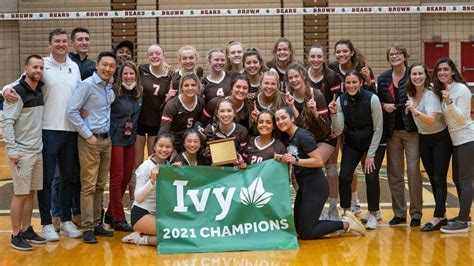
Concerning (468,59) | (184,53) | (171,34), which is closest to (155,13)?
(171,34)

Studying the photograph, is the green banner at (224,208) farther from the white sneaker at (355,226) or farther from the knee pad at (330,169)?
the knee pad at (330,169)

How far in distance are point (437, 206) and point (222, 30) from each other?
1044cm

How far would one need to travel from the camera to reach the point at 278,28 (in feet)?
52.8

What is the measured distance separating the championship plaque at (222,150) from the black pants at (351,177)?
4.03 ft

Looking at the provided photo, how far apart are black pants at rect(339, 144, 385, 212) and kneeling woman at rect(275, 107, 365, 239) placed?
0.37 metres

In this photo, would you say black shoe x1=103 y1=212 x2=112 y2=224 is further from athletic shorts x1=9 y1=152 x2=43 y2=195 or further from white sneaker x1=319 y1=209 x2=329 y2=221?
white sneaker x1=319 y1=209 x2=329 y2=221

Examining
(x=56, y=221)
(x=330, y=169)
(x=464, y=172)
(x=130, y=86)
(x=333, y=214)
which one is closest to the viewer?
(x=464, y=172)

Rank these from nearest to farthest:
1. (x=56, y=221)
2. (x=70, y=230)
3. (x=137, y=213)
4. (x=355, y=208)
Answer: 1. (x=137, y=213)
2. (x=70, y=230)
3. (x=56, y=221)
4. (x=355, y=208)

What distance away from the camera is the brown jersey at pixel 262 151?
5.85 meters

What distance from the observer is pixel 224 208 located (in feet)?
18.6

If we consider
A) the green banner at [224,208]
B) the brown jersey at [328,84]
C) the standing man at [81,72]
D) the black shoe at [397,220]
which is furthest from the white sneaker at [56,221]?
the black shoe at [397,220]

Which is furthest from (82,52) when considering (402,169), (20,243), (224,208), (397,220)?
(397,220)

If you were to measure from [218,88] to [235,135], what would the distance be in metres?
0.66

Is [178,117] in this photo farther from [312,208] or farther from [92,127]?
[312,208]
